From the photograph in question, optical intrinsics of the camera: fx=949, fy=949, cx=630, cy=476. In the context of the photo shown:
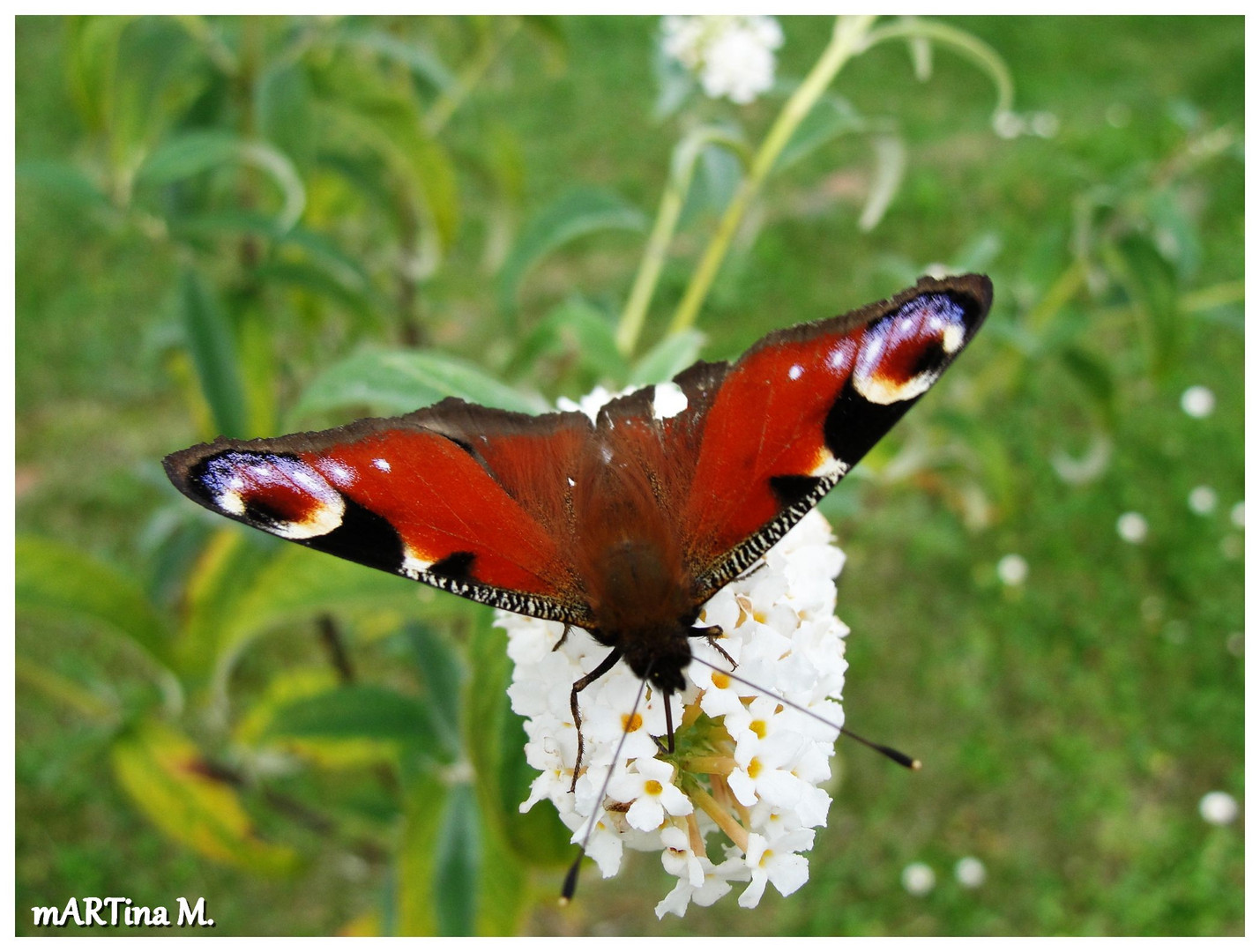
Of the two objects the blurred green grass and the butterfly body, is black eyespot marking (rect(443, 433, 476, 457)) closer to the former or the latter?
the butterfly body

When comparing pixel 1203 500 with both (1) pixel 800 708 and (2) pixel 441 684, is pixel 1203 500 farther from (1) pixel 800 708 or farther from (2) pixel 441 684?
(1) pixel 800 708

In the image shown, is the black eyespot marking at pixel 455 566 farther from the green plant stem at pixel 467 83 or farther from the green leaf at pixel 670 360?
the green plant stem at pixel 467 83

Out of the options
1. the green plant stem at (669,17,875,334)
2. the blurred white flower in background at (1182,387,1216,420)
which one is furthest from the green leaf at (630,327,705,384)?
the blurred white flower in background at (1182,387,1216,420)

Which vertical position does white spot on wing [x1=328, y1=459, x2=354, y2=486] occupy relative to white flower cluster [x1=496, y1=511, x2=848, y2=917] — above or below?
above

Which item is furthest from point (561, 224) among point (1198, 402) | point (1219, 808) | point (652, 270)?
point (1198, 402)

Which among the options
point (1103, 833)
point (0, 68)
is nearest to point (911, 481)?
point (1103, 833)

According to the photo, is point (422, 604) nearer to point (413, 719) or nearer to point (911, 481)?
point (413, 719)
